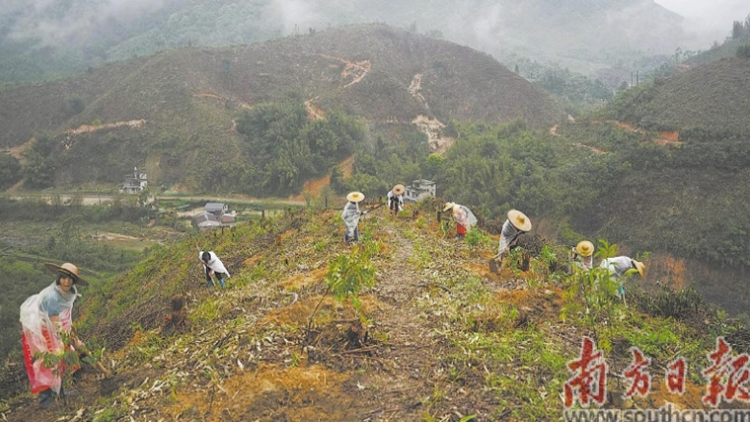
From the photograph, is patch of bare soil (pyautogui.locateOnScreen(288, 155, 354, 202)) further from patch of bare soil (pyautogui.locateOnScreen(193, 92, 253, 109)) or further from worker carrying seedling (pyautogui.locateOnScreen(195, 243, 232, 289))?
worker carrying seedling (pyautogui.locateOnScreen(195, 243, 232, 289))

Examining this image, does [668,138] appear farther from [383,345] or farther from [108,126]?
[108,126]

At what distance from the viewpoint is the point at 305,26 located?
4456 inches

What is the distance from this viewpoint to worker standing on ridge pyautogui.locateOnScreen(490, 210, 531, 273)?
770 centimetres

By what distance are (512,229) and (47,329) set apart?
6.69 metres

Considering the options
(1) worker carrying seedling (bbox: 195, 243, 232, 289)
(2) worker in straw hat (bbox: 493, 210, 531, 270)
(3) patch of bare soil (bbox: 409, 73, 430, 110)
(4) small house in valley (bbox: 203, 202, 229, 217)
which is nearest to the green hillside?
(1) worker carrying seedling (bbox: 195, 243, 232, 289)

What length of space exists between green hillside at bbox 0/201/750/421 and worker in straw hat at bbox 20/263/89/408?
0.91ft

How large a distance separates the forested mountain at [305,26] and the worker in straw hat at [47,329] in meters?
79.6

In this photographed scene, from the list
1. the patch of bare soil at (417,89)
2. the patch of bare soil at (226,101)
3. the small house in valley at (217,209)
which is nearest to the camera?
the small house in valley at (217,209)

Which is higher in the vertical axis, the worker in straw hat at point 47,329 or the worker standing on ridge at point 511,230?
the worker standing on ridge at point 511,230

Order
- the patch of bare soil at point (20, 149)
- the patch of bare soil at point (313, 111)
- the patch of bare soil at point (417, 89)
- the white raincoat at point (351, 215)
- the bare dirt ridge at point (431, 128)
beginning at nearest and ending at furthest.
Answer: the white raincoat at point (351, 215) < the patch of bare soil at point (20, 149) < the patch of bare soil at point (313, 111) < the bare dirt ridge at point (431, 128) < the patch of bare soil at point (417, 89)

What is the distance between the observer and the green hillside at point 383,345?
165 inches
